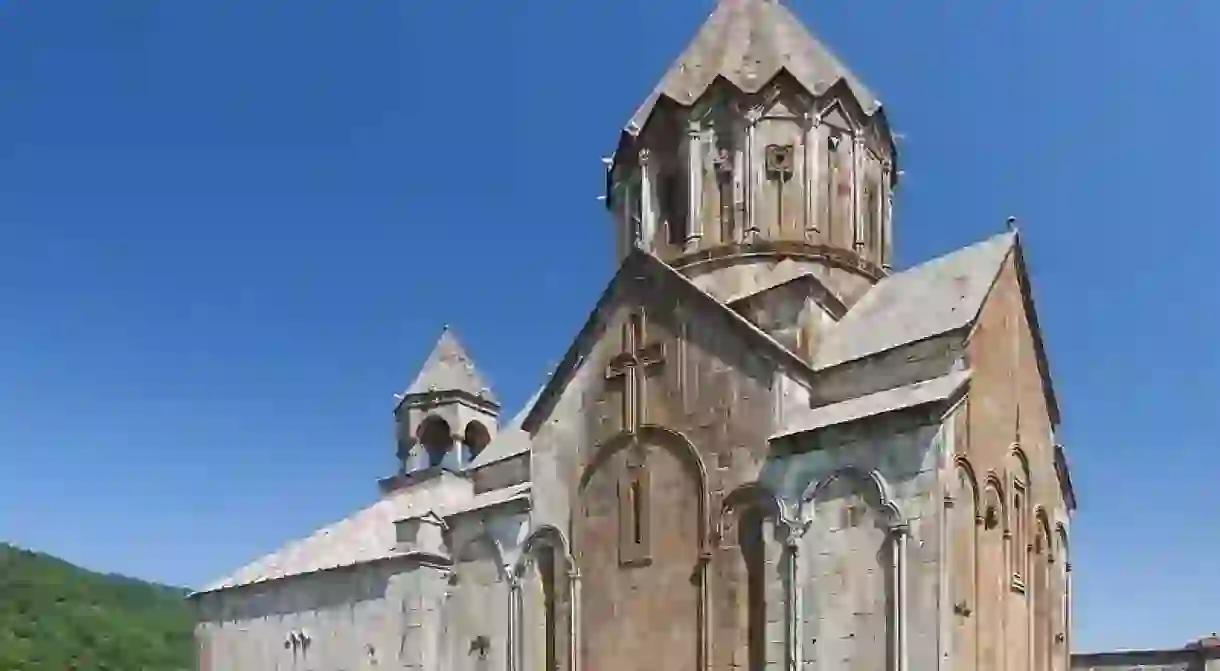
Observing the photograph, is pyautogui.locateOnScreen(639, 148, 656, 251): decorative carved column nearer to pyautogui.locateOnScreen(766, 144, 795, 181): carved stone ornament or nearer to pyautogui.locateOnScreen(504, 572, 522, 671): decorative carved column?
pyautogui.locateOnScreen(766, 144, 795, 181): carved stone ornament

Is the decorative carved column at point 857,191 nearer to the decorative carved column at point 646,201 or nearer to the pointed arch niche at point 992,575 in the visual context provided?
the decorative carved column at point 646,201

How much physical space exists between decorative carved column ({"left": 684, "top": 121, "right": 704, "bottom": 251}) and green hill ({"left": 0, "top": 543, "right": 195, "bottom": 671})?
33.2 metres

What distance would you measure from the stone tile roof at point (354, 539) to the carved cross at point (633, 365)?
213 inches

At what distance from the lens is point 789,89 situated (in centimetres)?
1452

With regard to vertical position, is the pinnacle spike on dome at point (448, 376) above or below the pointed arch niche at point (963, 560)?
above

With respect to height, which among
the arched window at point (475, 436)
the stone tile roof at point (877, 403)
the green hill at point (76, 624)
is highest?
the arched window at point (475, 436)

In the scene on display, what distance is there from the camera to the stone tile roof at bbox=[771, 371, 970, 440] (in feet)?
35.5

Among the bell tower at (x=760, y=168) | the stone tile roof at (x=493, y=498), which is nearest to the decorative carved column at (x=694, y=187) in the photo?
the bell tower at (x=760, y=168)

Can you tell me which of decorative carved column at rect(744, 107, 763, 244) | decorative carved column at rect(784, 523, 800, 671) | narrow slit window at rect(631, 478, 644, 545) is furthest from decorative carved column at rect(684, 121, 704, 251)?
decorative carved column at rect(784, 523, 800, 671)

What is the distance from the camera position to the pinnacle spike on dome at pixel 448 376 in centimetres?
2144

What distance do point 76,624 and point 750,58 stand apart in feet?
146

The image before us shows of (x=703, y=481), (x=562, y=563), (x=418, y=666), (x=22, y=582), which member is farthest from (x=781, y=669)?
(x=22, y=582)

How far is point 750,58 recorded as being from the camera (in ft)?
49.2

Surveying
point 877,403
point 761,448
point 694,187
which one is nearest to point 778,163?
point 694,187
